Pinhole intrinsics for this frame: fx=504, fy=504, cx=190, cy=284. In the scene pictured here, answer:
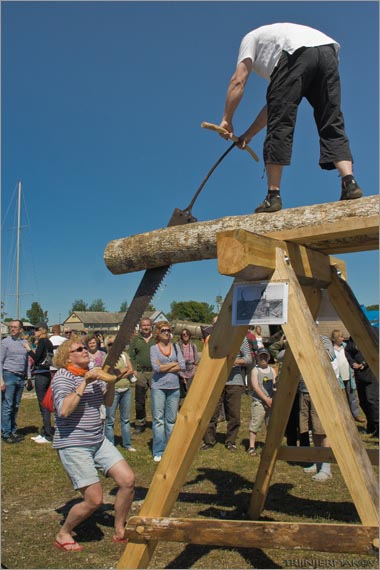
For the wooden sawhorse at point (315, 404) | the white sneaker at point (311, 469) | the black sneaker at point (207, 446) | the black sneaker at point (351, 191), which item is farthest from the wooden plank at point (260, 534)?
the black sneaker at point (207, 446)

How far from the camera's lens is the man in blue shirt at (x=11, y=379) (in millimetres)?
9094

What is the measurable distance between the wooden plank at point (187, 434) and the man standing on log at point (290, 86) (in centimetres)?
108

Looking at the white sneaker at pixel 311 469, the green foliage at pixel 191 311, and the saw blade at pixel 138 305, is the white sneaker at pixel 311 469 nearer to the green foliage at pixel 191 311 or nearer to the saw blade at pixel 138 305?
the saw blade at pixel 138 305

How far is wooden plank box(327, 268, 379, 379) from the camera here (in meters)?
3.71

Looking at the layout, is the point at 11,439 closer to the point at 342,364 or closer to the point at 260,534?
the point at 342,364

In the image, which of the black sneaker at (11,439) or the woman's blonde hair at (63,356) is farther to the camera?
the black sneaker at (11,439)

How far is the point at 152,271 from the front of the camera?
4.29 m

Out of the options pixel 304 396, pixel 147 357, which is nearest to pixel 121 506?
pixel 304 396

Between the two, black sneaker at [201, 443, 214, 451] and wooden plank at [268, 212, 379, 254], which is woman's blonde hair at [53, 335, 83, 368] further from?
black sneaker at [201, 443, 214, 451]

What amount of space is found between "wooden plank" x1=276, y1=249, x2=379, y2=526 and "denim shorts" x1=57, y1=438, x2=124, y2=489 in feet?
7.75

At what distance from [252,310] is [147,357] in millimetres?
6645

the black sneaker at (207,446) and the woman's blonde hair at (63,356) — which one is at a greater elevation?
the woman's blonde hair at (63,356)

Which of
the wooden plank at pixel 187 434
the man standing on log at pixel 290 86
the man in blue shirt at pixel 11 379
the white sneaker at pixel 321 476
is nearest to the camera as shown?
the wooden plank at pixel 187 434

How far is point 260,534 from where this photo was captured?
2.88 meters
